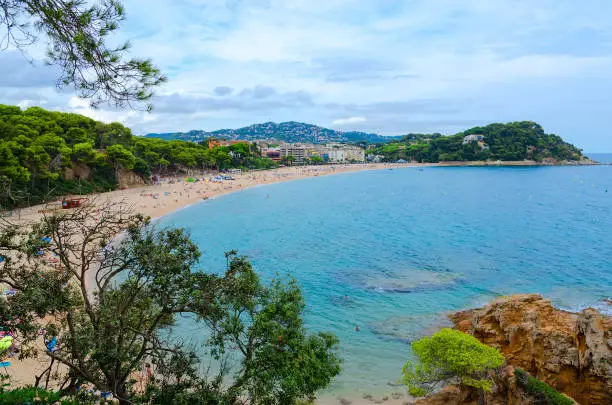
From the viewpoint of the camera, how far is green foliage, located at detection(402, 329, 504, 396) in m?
10.1

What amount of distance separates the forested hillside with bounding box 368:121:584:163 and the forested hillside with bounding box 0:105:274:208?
107857 millimetres

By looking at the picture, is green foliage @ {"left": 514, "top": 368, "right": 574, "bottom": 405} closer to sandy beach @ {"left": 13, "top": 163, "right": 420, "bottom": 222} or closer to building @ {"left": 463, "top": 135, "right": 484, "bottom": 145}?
sandy beach @ {"left": 13, "top": 163, "right": 420, "bottom": 222}

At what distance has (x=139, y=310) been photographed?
8.32m

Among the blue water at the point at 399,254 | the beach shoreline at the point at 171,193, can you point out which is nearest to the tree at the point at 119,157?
the beach shoreline at the point at 171,193

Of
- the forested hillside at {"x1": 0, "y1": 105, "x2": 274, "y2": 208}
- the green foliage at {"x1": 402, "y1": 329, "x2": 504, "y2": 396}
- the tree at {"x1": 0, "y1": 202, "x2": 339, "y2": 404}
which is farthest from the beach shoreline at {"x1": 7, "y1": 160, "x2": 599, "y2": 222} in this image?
the green foliage at {"x1": 402, "y1": 329, "x2": 504, "y2": 396}

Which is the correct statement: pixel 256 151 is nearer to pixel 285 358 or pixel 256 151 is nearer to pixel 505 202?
pixel 505 202

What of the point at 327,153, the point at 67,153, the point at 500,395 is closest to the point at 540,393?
the point at 500,395

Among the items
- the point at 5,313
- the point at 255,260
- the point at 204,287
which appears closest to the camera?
the point at 5,313

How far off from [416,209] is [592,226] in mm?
20098

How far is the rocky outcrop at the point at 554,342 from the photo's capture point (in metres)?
10.9

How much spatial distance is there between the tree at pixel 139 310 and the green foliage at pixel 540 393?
18.1 feet

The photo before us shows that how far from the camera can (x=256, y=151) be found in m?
124

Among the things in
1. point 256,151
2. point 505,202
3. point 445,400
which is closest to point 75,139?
point 445,400

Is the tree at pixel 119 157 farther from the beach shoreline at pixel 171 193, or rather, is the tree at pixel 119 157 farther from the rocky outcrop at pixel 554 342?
the rocky outcrop at pixel 554 342
